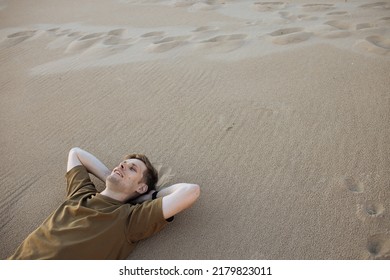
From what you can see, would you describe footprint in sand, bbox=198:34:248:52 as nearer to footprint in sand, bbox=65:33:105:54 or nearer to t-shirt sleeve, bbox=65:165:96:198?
footprint in sand, bbox=65:33:105:54

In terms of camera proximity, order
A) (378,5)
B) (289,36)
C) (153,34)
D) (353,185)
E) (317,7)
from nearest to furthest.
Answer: (353,185), (289,36), (153,34), (378,5), (317,7)

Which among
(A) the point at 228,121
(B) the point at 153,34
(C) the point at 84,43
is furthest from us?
(B) the point at 153,34

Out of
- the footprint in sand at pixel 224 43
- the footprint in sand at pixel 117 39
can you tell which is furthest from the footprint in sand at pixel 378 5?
the footprint in sand at pixel 117 39

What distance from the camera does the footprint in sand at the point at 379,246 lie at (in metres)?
1.91

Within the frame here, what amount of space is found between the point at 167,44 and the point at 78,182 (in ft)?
8.96

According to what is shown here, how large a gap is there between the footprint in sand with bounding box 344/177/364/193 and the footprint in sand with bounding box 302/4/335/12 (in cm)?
387

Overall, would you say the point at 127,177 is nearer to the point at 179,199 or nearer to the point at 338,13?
the point at 179,199

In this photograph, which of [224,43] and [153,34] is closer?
[224,43]

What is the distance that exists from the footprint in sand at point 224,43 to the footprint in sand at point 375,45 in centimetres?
139

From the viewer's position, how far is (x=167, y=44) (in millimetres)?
4613

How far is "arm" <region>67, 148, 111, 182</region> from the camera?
2561mm

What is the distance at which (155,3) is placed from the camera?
21.4ft

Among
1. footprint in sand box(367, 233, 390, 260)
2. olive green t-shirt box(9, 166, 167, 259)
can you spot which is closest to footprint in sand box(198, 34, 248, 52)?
olive green t-shirt box(9, 166, 167, 259)

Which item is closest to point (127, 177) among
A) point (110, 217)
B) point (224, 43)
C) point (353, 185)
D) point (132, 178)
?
point (132, 178)
